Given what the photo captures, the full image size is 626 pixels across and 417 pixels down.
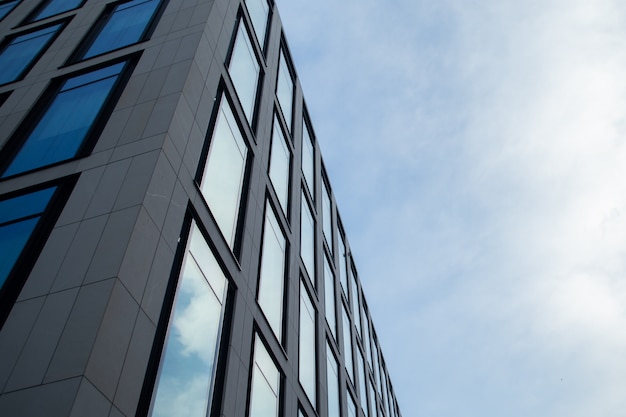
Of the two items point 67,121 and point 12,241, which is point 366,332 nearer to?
point 67,121

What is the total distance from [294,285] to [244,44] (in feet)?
33.0

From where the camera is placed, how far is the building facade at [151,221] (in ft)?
30.3

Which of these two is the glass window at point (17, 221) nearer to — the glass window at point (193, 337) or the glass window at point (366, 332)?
the glass window at point (193, 337)

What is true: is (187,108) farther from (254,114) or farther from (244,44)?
(244,44)

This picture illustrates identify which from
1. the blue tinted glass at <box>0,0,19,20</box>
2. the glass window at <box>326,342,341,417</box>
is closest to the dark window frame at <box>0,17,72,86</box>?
the blue tinted glass at <box>0,0,19,20</box>

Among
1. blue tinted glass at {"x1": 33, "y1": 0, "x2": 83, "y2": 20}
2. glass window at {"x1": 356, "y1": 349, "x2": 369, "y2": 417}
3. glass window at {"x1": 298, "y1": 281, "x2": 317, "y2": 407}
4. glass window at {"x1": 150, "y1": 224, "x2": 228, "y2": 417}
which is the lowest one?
glass window at {"x1": 150, "y1": 224, "x2": 228, "y2": 417}

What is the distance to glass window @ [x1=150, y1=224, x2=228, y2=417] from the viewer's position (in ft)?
35.8

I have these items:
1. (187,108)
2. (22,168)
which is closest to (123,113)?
(187,108)

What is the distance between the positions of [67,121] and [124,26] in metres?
5.55

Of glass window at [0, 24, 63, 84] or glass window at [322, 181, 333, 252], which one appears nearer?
glass window at [0, 24, 63, 84]

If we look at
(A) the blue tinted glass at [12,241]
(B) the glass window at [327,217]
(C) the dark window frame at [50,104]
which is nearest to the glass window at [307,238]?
(B) the glass window at [327,217]

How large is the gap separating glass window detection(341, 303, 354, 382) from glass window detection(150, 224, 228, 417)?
1787cm

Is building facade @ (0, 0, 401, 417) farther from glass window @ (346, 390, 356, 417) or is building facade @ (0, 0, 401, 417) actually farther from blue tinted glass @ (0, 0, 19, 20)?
glass window @ (346, 390, 356, 417)

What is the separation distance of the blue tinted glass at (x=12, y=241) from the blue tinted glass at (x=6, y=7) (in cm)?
1639
